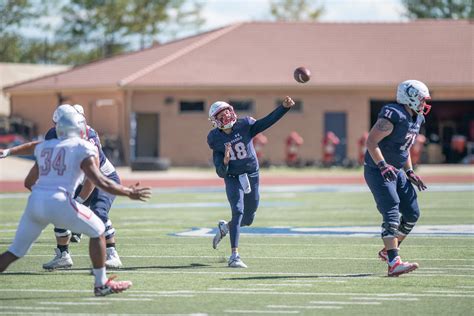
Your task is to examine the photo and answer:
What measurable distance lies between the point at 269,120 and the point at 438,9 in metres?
59.8

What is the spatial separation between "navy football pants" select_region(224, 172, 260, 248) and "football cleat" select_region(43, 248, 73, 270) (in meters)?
Answer: 1.77

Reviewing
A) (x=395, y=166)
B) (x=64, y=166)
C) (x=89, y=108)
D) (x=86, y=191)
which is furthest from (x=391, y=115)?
(x=89, y=108)

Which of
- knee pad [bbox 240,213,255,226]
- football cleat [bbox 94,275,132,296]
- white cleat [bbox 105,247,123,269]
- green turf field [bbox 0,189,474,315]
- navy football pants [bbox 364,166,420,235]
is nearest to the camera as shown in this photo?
green turf field [bbox 0,189,474,315]

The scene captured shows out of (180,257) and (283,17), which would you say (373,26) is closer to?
(283,17)

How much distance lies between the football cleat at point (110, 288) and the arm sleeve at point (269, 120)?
11.1ft

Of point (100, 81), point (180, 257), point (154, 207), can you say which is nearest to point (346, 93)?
point (100, 81)

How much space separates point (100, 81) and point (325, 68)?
28.3 feet

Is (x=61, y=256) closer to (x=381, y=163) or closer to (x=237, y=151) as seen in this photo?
(x=237, y=151)

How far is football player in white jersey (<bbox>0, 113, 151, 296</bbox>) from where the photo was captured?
9820 mm

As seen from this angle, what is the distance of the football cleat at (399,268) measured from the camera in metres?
11.6

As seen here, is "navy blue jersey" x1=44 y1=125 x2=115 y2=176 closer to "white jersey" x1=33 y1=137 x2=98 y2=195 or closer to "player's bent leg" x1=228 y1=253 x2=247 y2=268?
"player's bent leg" x1=228 y1=253 x2=247 y2=268

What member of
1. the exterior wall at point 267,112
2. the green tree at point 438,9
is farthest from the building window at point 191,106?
the green tree at point 438,9

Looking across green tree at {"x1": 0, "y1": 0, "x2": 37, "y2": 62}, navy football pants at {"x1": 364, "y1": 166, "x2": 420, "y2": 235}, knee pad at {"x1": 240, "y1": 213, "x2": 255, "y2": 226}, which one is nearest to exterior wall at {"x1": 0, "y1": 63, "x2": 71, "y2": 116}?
green tree at {"x1": 0, "y1": 0, "x2": 37, "y2": 62}

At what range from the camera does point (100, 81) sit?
44906mm
